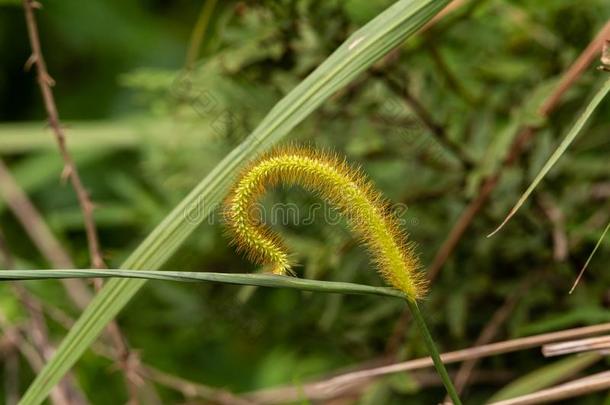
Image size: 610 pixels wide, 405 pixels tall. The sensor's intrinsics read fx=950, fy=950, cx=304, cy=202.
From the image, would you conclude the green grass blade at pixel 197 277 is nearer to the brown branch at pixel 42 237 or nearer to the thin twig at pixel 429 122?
the thin twig at pixel 429 122

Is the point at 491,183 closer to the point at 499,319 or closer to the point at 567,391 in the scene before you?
the point at 499,319

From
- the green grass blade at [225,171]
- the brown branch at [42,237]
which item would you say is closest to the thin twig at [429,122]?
the green grass blade at [225,171]

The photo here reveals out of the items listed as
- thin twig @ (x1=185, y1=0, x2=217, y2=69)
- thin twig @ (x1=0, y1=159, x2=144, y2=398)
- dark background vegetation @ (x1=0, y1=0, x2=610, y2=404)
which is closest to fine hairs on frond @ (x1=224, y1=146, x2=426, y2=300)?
dark background vegetation @ (x1=0, y1=0, x2=610, y2=404)

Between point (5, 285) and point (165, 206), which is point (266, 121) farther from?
point (165, 206)

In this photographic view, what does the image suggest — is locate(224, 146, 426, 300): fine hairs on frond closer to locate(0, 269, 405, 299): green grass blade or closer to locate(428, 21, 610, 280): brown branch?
locate(0, 269, 405, 299): green grass blade

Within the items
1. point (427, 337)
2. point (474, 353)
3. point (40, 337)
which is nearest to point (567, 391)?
point (474, 353)

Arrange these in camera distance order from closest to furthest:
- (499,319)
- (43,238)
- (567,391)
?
(567,391), (499,319), (43,238)
